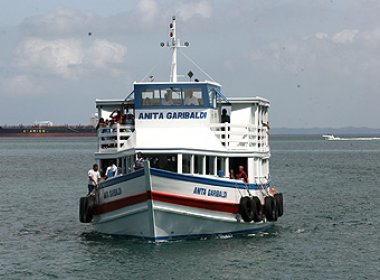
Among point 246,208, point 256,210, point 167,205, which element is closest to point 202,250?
point 167,205

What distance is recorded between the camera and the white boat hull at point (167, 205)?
91.8 ft

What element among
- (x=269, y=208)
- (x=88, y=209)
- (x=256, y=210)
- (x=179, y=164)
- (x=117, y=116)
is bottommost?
(x=269, y=208)

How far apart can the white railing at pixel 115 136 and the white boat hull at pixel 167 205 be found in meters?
1.80

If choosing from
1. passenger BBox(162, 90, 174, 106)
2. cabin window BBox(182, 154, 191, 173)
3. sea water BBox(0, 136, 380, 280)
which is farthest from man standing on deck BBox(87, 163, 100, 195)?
cabin window BBox(182, 154, 191, 173)

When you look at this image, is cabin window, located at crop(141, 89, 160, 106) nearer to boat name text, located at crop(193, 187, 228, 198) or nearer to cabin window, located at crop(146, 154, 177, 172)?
cabin window, located at crop(146, 154, 177, 172)

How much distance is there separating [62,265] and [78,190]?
99.3 feet

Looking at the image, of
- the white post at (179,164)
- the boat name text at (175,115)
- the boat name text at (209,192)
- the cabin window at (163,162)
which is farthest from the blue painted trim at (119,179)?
the boat name text at (175,115)

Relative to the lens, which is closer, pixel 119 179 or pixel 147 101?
pixel 119 179

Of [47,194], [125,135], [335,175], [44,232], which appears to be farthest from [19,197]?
[335,175]

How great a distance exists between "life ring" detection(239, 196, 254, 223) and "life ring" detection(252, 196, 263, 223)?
16 cm

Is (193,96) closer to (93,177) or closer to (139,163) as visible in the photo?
(139,163)

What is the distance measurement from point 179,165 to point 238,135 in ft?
11.4

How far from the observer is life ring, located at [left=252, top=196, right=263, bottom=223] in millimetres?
30734

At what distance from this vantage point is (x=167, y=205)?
28.1 m
